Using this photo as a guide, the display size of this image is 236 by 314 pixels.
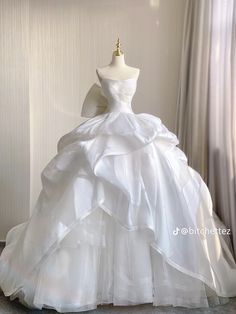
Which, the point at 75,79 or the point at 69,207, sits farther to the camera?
the point at 75,79

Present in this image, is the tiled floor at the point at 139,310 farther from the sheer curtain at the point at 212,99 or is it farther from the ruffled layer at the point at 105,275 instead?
the sheer curtain at the point at 212,99

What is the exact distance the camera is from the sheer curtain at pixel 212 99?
2012 mm

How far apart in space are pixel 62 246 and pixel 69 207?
7.0 inches

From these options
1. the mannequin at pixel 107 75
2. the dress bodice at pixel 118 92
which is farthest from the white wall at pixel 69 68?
the dress bodice at pixel 118 92

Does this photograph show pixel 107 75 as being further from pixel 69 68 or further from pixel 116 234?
pixel 69 68

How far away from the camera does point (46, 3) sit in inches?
111

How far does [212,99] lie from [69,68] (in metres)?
1.16

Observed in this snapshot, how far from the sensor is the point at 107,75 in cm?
199

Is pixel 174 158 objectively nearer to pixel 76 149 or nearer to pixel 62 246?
pixel 76 149

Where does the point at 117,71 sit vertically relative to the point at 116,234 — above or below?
above

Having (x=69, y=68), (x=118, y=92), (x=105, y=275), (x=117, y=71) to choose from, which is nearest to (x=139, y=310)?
(x=105, y=275)

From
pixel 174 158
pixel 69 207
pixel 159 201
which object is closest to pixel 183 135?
pixel 174 158

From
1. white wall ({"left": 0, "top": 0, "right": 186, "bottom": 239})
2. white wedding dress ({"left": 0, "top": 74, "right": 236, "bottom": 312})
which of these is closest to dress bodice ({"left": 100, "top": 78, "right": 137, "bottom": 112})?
white wedding dress ({"left": 0, "top": 74, "right": 236, "bottom": 312})

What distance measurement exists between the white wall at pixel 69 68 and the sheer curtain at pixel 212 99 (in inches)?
10.8
